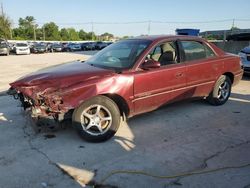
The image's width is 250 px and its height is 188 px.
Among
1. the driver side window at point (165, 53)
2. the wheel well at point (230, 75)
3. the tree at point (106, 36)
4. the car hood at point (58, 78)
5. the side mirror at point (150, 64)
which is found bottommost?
the wheel well at point (230, 75)

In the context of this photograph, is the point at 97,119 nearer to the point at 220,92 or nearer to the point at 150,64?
the point at 150,64

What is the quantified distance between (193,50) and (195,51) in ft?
0.20

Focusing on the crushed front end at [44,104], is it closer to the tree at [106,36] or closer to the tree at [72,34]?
the tree at [106,36]

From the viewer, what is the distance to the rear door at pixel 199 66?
5.54 metres

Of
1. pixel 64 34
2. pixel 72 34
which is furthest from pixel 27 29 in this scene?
pixel 72 34

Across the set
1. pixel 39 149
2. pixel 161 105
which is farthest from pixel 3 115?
pixel 161 105

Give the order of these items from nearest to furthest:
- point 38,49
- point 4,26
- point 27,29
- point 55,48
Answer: point 38,49 < point 55,48 < point 4,26 < point 27,29

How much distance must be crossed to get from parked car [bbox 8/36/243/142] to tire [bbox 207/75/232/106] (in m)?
0.03

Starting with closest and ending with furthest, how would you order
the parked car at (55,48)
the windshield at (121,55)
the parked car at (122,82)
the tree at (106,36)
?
the parked car at (122,82) → the windshield at (121,55) → the parked car at (55,48) → the tree at (106,36)

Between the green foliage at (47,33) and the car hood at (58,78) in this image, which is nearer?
the car hood at (58,78)

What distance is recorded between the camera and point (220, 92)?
21.0 ft

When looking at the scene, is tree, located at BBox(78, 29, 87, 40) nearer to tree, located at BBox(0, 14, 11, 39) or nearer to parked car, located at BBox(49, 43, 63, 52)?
tree, located at BBox(0, 14, 11, 39)

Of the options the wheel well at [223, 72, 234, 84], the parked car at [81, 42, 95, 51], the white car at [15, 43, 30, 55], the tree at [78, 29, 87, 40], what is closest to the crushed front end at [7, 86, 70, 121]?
the wheel well at [223, 72, 234, 84]

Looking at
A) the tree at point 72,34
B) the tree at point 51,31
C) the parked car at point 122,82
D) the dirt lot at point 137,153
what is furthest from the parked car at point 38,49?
the tree at point 72,34
